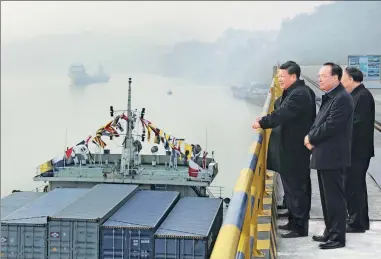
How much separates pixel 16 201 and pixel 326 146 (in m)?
23.2

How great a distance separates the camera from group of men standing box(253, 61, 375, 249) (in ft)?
10.2

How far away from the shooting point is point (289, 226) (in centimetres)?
370

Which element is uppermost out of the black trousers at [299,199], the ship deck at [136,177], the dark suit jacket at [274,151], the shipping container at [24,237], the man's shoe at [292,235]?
the dark suit jacket at [274,151]

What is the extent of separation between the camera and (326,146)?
122 inches

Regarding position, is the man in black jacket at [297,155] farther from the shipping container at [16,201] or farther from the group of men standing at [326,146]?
the shipping container at [16,201]

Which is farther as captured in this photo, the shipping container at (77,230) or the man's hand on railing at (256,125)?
the shipping container at (77,230)

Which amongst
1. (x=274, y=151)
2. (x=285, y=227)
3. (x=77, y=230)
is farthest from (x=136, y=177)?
(x=274, y=151)

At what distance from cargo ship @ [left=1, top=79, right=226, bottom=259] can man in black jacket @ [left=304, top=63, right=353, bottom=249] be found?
11.9m

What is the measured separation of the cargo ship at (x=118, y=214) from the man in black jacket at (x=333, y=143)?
1188cm

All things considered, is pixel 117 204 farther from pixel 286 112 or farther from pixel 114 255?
pixel 286 112

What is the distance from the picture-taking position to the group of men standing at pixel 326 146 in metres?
3.10

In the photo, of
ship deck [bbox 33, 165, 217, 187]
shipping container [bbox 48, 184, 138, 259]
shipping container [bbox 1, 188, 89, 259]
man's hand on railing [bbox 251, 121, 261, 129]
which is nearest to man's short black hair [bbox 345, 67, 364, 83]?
man's hand on railing [bbox 251, 121, 261, 129]

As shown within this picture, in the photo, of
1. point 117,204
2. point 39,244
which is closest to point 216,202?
point 117,204

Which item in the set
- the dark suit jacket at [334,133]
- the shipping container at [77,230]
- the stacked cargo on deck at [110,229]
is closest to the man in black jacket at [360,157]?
the dark suit jacket at [334,133]
